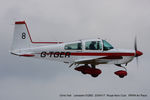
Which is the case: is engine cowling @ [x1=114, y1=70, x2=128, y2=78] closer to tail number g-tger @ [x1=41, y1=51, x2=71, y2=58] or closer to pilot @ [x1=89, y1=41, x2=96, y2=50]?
pilot @ [x1=89, y1=41, x2=96, y2=50]

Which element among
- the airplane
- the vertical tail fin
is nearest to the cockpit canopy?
the airplane

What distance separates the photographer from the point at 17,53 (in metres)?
60.8

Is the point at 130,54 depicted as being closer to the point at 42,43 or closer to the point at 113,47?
the point at 113,47

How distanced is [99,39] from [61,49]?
9.30 ft

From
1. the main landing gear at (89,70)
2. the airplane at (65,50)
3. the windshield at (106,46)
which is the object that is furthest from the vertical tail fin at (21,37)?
the windshield at (106,46)

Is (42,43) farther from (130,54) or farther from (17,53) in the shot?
(130,54)

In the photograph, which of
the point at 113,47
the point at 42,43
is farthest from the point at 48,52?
the point at 113,47

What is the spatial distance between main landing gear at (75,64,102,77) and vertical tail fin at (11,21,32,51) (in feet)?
14.0

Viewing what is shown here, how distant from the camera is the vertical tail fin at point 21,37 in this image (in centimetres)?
6103

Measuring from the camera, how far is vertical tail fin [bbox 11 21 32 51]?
61031 mm

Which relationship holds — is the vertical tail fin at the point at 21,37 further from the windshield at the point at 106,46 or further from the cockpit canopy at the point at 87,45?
the windshield at the point at 106,46

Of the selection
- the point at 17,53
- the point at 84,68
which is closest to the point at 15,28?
the point at 17,53

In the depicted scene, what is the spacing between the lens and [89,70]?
204 ft

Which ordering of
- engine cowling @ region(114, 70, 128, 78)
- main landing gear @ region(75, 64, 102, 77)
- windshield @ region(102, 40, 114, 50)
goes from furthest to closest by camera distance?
main landing gear @ region(75, 64, 102, 77), engine cowling @ region(114, 70, 128, 78), windshield @ region(102, 40, 114, 50)
